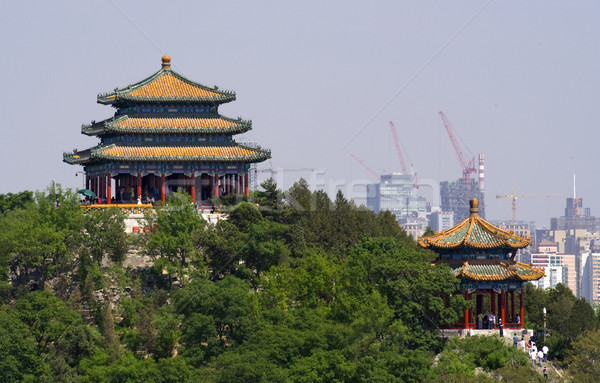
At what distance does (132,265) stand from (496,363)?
75.9 ft

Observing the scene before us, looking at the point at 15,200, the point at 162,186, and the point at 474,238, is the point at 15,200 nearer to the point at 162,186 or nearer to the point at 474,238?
the point at 162,186

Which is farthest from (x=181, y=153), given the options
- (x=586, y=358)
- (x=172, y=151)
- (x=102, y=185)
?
(x=586, y=358)

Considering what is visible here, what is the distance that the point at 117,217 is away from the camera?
6981 cm

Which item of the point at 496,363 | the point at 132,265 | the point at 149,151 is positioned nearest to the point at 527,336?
the point at 496,363

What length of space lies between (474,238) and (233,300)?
41.4 feet

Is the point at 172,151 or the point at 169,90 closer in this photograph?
the point at 172,151

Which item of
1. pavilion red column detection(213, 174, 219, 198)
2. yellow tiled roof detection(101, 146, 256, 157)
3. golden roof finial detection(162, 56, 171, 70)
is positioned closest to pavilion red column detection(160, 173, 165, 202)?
yellow tiled roof detection(101, 146, 256, 157)

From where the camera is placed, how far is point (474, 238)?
202ft

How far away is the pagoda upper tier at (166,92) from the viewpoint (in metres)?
80.0

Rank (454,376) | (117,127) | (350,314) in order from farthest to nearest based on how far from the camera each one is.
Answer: (117,127), (350,314), (454,376)

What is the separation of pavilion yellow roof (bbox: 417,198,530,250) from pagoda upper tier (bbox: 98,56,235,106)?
23.3m

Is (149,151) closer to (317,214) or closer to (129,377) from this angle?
(317,214)

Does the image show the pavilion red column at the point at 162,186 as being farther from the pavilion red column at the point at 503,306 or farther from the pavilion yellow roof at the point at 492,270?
the pavilion red column at the point at 503,306

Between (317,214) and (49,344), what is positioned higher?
(317,214)
